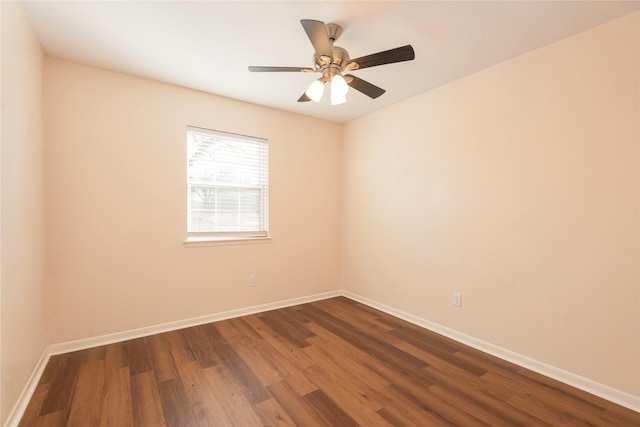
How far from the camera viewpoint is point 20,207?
70.4 inches

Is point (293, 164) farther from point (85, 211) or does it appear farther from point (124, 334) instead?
point (124, 334)

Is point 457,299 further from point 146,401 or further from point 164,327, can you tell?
point 164,327

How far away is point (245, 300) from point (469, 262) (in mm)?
2430

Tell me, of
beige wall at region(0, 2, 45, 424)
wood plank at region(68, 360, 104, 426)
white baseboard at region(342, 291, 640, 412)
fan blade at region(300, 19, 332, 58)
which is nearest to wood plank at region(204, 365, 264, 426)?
wood plank at region(68, 360, 104, 426)

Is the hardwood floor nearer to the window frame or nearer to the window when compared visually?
the window frame

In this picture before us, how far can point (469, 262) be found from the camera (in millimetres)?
2670

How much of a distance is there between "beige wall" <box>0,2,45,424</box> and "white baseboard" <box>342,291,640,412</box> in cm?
315

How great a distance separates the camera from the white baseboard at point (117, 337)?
1734 mm

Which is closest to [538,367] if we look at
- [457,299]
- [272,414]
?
[457,299]

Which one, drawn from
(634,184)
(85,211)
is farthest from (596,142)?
(85,211)

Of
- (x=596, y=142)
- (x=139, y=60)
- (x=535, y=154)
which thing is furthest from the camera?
(x=139, y=60)

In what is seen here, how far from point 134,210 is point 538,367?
145 inches

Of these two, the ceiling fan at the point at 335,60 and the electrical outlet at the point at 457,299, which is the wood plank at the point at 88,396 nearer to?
the ceiling fan at the point at 335,60

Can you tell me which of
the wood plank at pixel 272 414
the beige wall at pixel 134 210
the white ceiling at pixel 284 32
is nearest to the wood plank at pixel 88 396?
the beige wall at pixel 134 210
